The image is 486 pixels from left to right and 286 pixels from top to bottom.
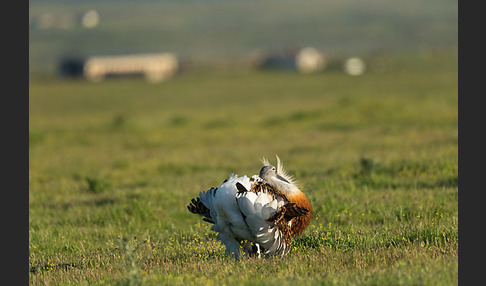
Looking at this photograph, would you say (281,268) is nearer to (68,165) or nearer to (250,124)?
(68,165)

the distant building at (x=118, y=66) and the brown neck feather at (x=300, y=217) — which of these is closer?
the brown neck feather at (x=300, y=217)

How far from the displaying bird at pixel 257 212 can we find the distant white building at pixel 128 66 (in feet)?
341

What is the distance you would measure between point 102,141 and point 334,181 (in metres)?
14.1

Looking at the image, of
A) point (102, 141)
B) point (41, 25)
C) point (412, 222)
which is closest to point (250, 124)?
point (102, 141)

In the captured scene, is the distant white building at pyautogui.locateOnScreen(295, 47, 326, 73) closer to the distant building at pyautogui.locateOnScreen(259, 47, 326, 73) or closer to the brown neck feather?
the distant building at pyautogui.locateOnScreen(259, 47, 326, 73)

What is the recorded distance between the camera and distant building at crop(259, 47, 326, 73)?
115m

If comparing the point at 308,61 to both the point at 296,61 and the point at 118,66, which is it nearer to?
the point at 296,61

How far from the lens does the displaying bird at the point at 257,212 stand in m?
7.20

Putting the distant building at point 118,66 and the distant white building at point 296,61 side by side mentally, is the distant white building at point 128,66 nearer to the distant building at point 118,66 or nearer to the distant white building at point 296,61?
the distant building at point 118,66

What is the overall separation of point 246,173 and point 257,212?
825 cm

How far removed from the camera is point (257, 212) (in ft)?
23.6

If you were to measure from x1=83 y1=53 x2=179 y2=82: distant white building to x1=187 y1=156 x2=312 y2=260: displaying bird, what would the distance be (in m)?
104

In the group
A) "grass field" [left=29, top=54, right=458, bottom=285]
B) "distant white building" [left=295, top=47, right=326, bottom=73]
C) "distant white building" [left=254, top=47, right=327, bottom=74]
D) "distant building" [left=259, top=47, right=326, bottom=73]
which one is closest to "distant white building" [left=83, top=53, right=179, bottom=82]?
"distant white building" [left=254, top=47, right=327, bottom=74]

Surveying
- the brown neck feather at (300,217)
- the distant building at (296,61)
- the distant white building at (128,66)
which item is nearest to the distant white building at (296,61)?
the distant building at (296,61)
